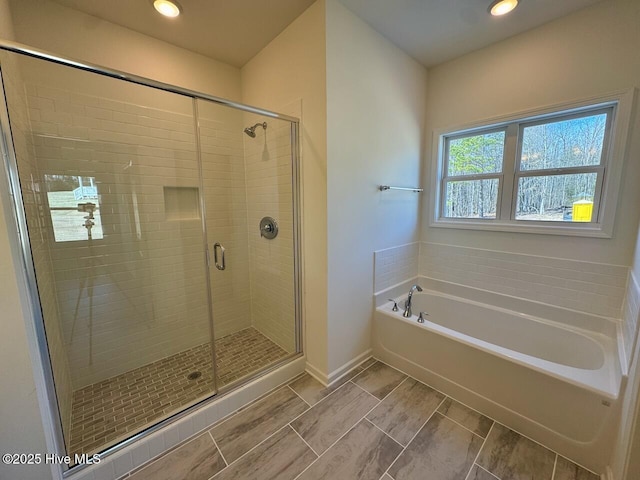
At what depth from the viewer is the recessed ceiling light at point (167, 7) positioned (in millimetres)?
1641

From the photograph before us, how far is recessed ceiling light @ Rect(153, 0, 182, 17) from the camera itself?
64.6 inches

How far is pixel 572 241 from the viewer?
75.7 inches

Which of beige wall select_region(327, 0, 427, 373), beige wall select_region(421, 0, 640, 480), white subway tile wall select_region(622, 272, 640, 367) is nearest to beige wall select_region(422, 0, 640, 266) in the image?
beige wall select_region(421, 0, 640, 480)

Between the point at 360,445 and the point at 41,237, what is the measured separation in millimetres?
2227

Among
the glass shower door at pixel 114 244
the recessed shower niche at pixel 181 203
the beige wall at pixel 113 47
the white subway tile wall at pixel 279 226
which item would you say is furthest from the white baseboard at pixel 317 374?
the beige wall at pixel 113 47

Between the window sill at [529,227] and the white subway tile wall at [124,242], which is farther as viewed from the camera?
the window sill at [529,227]

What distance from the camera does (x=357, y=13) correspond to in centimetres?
178

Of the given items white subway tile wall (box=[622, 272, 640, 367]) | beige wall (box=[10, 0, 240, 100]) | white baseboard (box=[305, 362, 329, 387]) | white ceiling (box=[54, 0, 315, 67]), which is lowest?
white baseboard (box=[305, 362, 329, 387])

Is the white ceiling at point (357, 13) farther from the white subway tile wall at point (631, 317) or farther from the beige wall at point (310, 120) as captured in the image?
the white subway tile wall at point (631, 317)

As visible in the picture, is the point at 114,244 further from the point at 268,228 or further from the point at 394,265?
the point at 394,265

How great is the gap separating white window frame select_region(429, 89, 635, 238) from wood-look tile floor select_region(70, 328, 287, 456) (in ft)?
7.25

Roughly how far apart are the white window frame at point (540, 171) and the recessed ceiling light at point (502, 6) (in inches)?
28.5

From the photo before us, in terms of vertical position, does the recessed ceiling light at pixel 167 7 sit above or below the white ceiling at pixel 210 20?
below

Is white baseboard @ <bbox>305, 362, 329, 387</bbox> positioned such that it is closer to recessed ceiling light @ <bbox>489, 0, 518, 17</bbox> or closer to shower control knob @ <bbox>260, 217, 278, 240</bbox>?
shower control knob @ <bbox>260, 217, 278, 240</bbox>
